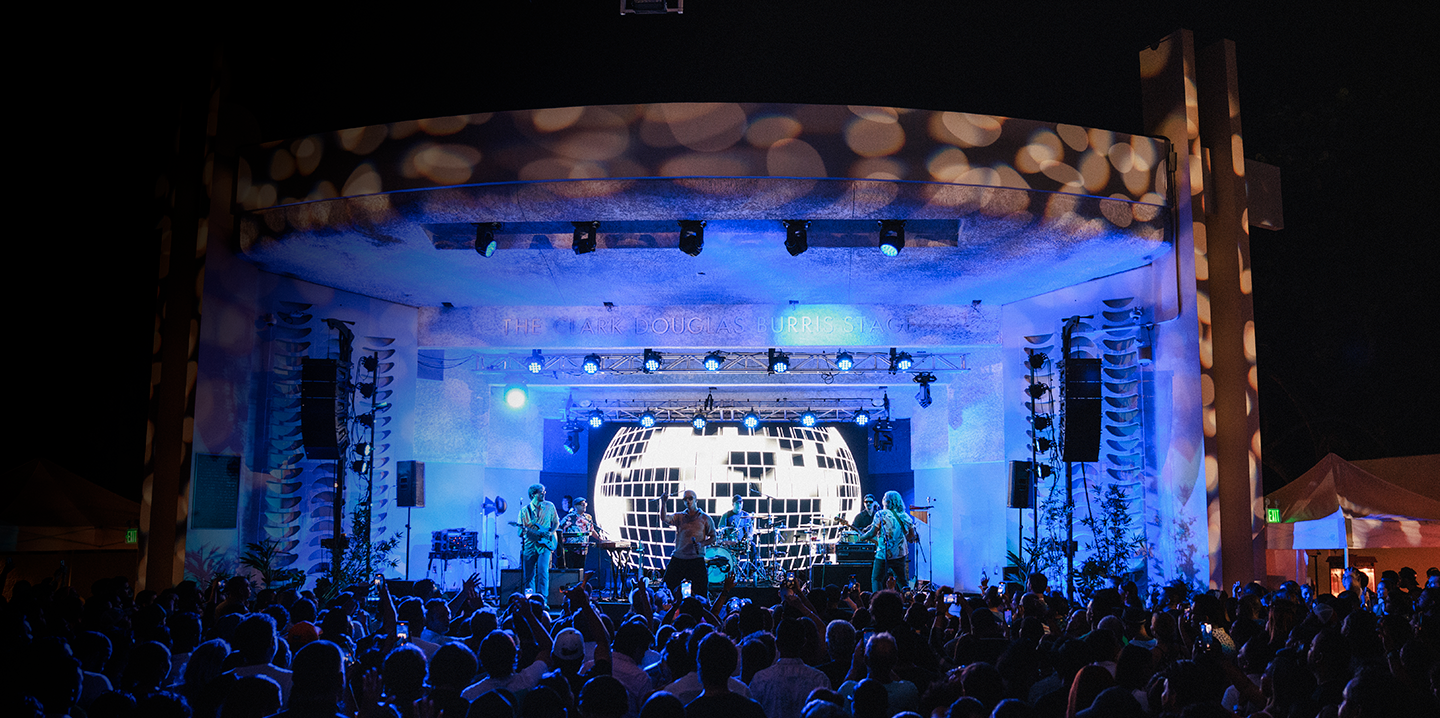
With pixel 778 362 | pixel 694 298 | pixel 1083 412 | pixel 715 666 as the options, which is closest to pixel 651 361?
pixel 694 298

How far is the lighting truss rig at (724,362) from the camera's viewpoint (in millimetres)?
16531

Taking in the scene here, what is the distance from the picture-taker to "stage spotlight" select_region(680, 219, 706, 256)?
1098 cm

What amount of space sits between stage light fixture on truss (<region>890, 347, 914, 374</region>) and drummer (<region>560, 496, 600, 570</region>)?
588 cm

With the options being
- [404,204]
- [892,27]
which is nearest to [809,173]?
[892,27]

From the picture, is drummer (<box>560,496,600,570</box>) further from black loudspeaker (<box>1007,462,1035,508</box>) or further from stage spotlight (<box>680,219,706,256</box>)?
black loudspeaker (<box>1007,462,1035,508</box>)

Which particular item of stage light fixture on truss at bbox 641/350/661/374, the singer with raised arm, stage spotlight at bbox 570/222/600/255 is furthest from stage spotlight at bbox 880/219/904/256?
stage light fixture on truss at bbox 641/350/661/374

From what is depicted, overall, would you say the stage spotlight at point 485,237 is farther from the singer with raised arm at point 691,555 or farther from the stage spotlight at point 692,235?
the singer with raised arm at point 691,555

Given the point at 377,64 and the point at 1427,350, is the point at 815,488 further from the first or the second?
the point at 1427,350

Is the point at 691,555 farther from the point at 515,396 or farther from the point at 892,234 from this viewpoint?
the point at 515,396

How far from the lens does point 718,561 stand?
54.5ft

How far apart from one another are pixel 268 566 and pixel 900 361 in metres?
9.67

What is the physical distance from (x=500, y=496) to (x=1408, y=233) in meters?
20.0

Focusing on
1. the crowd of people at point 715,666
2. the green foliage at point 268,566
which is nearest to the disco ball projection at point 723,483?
the green foliage at point 268,566

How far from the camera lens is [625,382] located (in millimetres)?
18906
